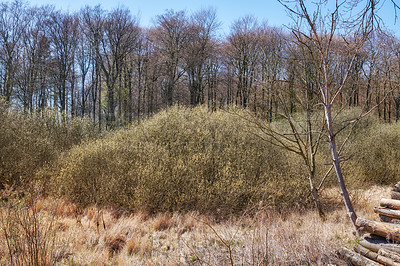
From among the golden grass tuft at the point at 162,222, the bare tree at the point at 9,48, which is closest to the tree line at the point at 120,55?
the bare tree at the point at 9,48

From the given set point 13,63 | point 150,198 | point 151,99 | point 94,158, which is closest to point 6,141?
point 94,158

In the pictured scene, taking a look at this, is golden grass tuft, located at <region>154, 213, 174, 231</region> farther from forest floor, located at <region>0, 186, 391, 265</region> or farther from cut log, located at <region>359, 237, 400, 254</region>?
cut log, located at <region>359, 237, 400, 254</region>

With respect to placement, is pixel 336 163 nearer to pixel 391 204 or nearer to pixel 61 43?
pixel 391 204

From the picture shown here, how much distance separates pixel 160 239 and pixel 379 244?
3.32 metres

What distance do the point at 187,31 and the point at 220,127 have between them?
12.6m

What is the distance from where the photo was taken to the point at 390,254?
2799mm

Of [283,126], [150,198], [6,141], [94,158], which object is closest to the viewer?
[150,198]

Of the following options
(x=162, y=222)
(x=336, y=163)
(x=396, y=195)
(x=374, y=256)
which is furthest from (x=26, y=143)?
(x=396, y=195)

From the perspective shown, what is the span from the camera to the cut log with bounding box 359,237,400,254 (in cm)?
292

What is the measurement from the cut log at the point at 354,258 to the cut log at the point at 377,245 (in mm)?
221

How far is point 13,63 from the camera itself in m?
15.4

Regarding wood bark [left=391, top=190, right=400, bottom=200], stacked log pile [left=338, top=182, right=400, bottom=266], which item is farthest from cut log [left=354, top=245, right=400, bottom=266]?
wood bark [left=391, top=190, right=400, bottom=200]

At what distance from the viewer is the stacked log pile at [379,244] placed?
2863mm

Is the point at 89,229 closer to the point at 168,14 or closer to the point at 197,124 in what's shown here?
the point at 197,124
